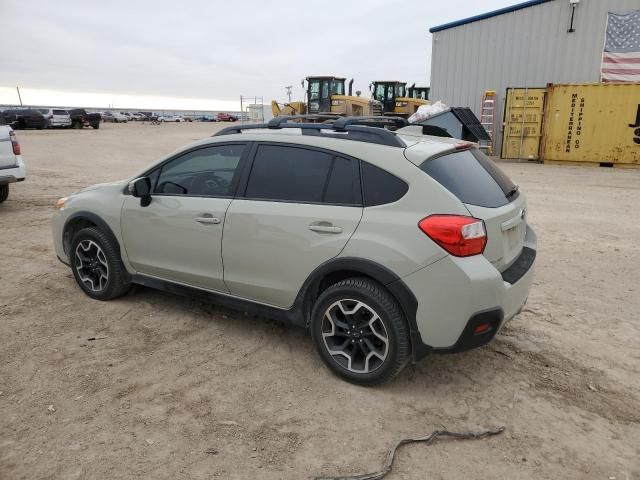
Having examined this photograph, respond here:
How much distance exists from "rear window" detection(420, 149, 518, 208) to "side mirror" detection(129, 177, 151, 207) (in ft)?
7.25

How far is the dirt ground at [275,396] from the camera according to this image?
249 centimetres

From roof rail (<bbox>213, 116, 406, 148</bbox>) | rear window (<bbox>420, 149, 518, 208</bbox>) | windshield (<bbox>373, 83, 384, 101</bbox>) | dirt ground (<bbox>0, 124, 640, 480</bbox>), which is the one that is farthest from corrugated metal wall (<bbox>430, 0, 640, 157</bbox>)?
roof rail (<bbox>213, 116, 406, 148</bbox>)

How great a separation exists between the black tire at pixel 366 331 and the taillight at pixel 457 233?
46cm

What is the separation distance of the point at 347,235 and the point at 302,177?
0.58 meters

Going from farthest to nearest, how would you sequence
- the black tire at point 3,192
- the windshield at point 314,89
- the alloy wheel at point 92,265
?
the windshield at point 314,89
the black tire at point 3,192
the alloy wheel at point 92,265

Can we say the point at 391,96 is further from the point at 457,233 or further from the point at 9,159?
the point at 457,233

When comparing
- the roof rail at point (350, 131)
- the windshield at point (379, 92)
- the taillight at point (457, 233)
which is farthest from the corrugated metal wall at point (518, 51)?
the taillight at point (457, 233)

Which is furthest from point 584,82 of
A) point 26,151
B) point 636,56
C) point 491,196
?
point 26,151

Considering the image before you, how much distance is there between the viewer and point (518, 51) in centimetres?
1819

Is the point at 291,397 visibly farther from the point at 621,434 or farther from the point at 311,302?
the point at 621,434

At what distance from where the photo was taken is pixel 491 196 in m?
3.12

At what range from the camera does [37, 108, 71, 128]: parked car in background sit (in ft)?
123

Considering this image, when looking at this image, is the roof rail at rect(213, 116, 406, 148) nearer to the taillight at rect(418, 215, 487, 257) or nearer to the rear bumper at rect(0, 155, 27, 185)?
the taillight at rect(418, 215, 487, 257)

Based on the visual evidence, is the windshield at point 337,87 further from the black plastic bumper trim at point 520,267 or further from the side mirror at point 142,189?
the black plastic bumper trim at point 520,267
